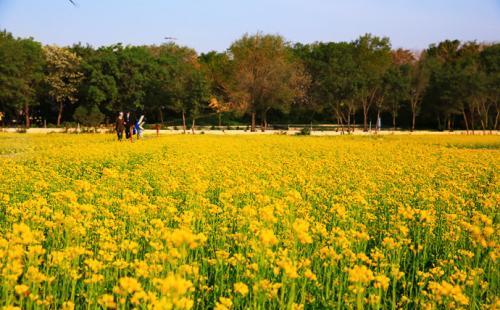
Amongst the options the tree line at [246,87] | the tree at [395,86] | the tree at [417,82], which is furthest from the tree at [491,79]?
the tree at [395,86]

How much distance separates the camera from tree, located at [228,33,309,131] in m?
55.2

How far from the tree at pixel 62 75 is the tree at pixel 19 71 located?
1227 mm

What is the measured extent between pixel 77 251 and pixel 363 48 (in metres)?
83.2

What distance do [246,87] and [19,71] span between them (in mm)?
27749

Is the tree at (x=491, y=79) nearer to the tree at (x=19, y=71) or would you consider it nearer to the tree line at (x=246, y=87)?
the tree line at (x=246, y=87)

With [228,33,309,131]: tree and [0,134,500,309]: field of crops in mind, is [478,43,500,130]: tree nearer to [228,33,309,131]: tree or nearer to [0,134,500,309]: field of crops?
[228,33,309,131]: tree

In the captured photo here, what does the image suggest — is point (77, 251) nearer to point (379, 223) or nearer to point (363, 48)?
point (379, 223)

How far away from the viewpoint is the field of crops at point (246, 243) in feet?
11.6

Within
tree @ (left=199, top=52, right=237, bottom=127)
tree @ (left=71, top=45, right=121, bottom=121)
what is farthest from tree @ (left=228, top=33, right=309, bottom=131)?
tree @ (left=71, top=45, right=121, bottom=121)

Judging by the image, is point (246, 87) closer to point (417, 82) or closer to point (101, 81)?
point (101, 81)

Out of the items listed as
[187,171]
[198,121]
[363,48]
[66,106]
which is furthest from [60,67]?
A: [187,171]

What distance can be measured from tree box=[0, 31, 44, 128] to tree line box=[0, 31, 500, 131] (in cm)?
13

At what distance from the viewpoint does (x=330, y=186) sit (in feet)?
31.1

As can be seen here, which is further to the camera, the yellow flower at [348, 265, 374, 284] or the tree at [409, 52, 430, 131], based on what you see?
the tree at [409, 52, 430, 131]
